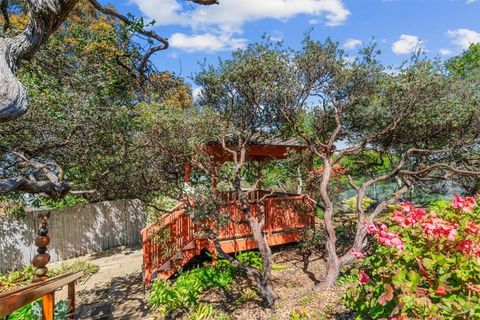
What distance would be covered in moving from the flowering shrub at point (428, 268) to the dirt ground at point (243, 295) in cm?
250

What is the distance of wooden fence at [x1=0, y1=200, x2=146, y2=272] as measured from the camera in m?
10.0

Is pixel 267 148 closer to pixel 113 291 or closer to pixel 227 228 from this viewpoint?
pixel 227 228

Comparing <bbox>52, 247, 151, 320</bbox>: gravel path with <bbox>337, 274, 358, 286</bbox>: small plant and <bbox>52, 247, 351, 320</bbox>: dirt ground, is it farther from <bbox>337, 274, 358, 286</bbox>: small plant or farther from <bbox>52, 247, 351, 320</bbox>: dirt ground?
<bbox>337, 274, 358, 286</bbox>: small plant

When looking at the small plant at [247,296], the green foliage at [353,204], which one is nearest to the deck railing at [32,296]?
the small plant at [247,296]

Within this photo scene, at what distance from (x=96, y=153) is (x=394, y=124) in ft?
24.2

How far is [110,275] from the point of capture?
8.96 metres

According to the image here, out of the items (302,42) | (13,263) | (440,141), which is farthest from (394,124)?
(13,263)

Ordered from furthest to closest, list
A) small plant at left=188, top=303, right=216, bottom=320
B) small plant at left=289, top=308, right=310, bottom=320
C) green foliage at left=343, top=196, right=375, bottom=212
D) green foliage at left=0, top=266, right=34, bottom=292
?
green foliage at left=343, top=196, right=375, bottom=212 < green foliage at left=0, top=266, right=34, bottom=292 < small plant at left=188, top=303, right=216, bottom=320 < small plant at left=289, top=308, right=310, bottom=320

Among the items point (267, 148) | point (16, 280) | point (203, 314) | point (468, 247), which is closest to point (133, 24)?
point (468, 247)

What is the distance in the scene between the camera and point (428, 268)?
249 centimetres

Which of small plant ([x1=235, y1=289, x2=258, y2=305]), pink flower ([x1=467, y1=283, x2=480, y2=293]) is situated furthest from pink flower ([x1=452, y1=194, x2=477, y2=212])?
small plant ([x1=235, y1=289, x2=258, y2=305])

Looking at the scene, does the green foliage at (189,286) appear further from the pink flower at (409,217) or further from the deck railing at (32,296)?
the pink flower at (409,217)

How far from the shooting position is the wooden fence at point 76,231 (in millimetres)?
10008

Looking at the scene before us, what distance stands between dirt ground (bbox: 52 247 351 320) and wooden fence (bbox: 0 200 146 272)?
2.36 meters
